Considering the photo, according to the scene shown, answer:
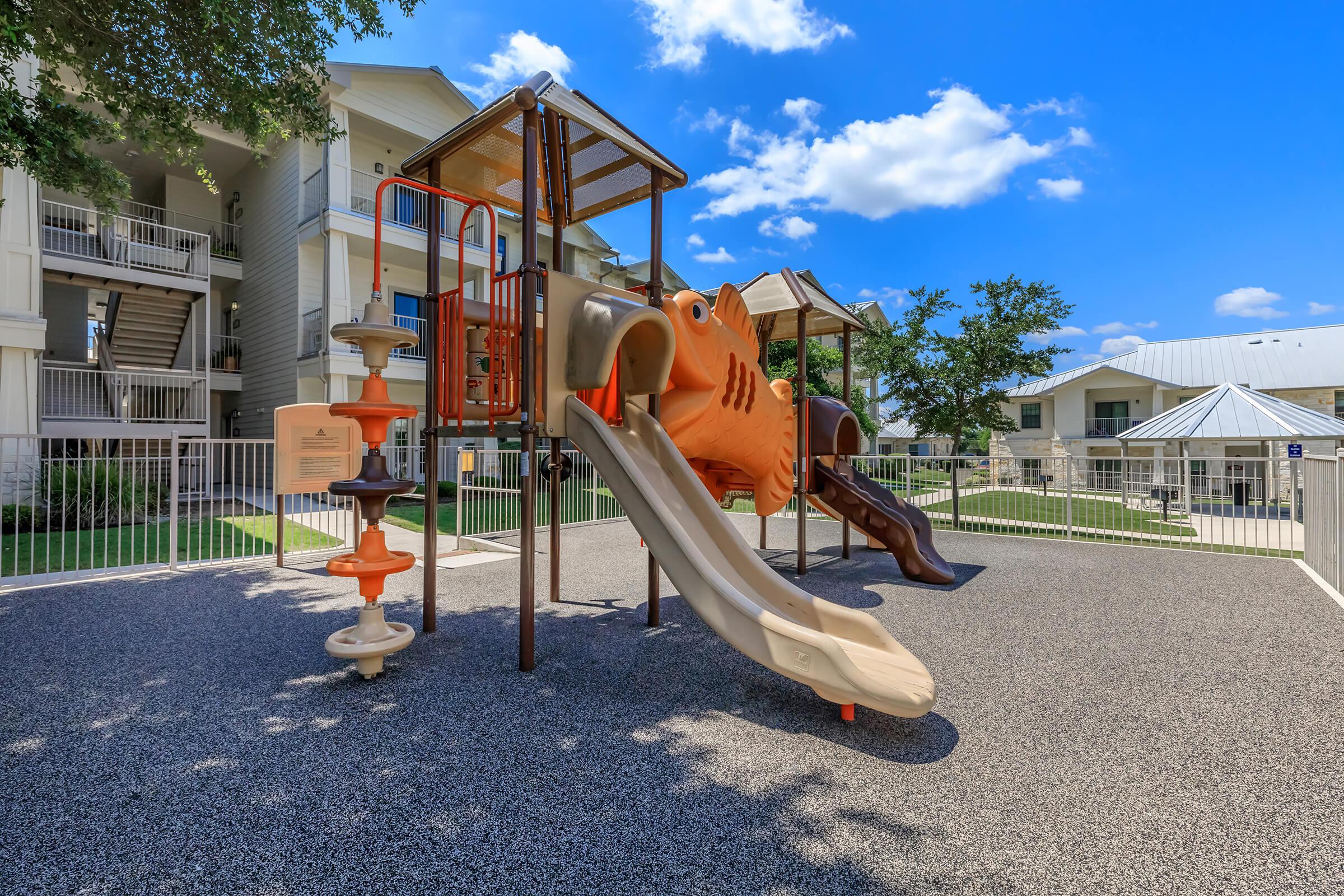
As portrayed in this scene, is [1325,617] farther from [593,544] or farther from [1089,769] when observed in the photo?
[593,544]

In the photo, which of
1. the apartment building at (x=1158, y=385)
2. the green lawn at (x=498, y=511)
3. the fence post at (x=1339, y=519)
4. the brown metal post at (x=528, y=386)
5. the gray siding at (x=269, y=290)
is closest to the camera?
the brown metal post at (x=528, y=386)

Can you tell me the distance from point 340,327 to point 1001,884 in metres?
4.36

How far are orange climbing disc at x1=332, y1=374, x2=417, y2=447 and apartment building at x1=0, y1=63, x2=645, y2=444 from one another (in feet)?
35.0

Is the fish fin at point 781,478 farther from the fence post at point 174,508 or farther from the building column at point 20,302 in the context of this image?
the building column at point 20,302

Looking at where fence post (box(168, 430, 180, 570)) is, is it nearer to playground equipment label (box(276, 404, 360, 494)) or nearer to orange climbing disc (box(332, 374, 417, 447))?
playground equipment label (box(276, 404, 360, 494))

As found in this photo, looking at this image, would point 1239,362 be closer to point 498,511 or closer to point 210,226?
point 498,511

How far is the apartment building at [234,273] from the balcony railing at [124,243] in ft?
0.18

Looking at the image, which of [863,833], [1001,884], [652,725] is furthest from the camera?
[652,725]

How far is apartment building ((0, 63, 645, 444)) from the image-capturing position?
42.6 feet

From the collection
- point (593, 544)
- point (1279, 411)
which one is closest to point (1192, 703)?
point (593, 544)

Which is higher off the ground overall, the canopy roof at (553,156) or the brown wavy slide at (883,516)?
the canopy roof at (553,156)

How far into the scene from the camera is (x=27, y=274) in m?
10.9

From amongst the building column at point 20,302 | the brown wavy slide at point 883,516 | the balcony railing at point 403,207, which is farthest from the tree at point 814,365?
the building column at point 20,302

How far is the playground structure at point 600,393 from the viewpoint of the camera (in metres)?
3.54
